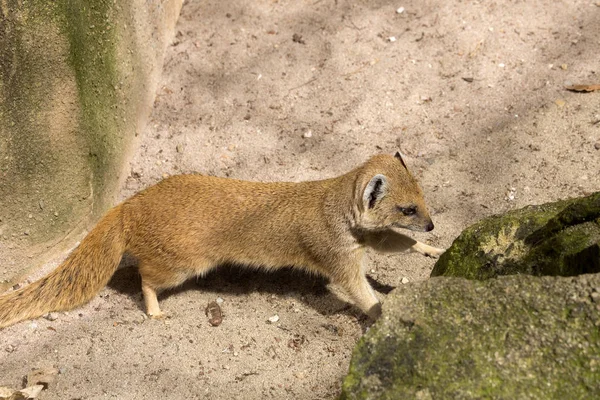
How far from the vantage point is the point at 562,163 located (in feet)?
14.4

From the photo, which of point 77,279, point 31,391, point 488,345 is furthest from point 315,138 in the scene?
point 488,345

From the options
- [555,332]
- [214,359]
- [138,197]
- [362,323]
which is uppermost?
[555,332]

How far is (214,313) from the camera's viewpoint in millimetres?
3951

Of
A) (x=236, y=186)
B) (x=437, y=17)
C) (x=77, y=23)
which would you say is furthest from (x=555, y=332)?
(x=437, y=17)

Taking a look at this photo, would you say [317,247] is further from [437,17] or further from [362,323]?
[437,17]

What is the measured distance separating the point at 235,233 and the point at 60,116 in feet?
3.89

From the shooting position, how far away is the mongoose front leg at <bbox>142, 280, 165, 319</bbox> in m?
3.95

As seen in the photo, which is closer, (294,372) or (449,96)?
(294,372)

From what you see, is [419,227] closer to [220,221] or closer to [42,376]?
[220,221]

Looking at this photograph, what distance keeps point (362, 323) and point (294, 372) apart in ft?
1.95

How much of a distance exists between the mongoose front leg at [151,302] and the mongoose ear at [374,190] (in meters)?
1.40

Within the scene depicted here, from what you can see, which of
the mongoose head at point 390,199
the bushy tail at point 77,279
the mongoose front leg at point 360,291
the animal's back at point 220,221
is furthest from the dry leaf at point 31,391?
the mongoose head at point 390,199

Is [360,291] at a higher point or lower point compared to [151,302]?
lower

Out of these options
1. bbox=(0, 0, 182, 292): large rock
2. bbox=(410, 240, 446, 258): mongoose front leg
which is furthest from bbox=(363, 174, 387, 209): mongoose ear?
bbox=(0, 0, 182, 292): large rock
